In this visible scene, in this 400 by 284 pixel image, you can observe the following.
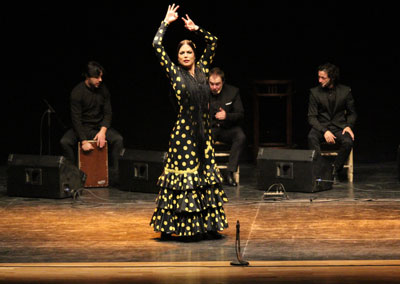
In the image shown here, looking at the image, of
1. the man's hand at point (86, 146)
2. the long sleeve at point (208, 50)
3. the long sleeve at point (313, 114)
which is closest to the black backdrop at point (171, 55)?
the long sleeve at point (313, 114)

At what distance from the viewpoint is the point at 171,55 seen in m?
9.25

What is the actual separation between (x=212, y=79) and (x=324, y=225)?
7.98 ft

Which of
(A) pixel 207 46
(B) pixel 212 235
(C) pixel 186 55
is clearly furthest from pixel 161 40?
(B) pixel 212 235

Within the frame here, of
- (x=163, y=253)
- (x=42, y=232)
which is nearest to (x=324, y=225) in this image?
(x=163, y=253)

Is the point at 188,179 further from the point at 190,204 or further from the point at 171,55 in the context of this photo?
the point at 171,55

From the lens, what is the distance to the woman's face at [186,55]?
5.27 meters

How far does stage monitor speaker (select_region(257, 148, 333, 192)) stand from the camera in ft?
23.7

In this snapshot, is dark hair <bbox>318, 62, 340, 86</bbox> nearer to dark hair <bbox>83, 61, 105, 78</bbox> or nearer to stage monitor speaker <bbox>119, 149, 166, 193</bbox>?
stage monitor speaker <bbox>119, 149, 166, 193</bbox>

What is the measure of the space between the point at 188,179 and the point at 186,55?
31.4 inches

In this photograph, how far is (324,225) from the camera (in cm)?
581

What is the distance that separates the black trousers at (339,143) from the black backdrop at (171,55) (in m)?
1.24

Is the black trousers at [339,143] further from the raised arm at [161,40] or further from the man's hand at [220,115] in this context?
the raised arm at [161,40]

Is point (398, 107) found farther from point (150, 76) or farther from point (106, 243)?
point (106, 243)

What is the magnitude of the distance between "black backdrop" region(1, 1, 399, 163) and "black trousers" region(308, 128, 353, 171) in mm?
1235
